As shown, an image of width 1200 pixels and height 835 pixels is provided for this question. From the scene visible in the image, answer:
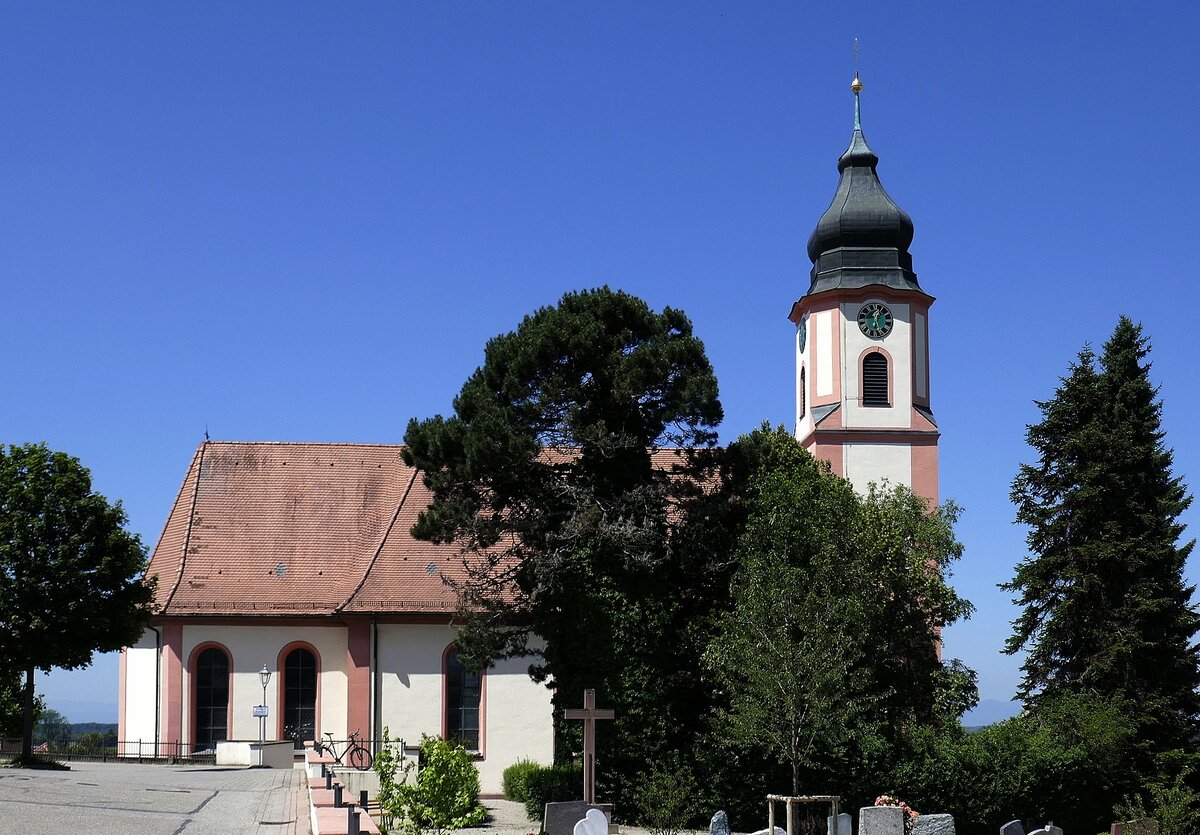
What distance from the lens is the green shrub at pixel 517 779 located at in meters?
29.5

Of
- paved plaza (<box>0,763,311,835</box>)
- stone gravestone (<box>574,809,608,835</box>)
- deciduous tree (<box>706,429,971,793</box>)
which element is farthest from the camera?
deciduous tree (<box>706,429,971,793</box>)

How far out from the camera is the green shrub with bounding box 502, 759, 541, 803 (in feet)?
96.8

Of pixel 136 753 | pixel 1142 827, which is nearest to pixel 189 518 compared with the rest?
pixel 136 753

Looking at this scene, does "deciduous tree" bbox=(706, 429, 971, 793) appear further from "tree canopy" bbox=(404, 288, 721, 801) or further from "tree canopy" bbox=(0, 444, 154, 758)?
"tree canopy" bbox=(0, 444, 154, 758)

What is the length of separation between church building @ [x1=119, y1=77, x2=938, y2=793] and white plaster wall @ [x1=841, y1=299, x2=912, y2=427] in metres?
0.05

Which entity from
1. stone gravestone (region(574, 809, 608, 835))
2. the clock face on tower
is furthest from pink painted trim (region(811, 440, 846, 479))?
stone gravestone (region(574, 809, 608, 835))

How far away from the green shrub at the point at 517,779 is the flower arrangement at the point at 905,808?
7.33 meters

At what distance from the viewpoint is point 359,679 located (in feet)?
112

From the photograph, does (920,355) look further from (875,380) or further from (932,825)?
(932,825)

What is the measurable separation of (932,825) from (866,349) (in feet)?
66.2

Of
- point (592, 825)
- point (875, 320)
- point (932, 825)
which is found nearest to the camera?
A: point (592, 825)

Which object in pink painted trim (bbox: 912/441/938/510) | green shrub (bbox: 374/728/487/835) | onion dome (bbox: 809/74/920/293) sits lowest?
green shrub (bbox: 374/728/487/835)

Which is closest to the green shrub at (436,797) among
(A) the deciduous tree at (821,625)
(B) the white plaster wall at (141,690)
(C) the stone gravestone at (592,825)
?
(C) the stone gravestone at (592,825)

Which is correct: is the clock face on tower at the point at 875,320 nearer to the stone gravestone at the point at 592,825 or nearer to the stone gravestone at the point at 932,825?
the stone gravestone at the point at 932,825
